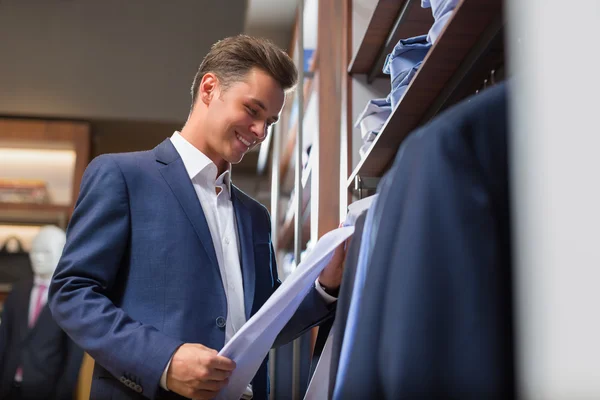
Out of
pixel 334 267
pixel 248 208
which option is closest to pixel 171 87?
pixel 248 208

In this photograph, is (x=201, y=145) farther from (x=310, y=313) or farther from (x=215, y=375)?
(x=215, y=375)

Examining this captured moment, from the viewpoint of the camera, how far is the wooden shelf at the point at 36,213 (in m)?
4.29

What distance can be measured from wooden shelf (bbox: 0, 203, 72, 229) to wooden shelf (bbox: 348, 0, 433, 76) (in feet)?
9.80

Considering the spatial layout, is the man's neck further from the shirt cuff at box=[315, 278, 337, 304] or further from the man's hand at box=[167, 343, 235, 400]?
the man's hand at box=[167, 343, 235, 400]

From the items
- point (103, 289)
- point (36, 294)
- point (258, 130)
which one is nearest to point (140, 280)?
point (103, 289)

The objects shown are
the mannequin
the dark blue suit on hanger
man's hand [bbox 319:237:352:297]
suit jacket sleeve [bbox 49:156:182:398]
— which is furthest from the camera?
the mannequin

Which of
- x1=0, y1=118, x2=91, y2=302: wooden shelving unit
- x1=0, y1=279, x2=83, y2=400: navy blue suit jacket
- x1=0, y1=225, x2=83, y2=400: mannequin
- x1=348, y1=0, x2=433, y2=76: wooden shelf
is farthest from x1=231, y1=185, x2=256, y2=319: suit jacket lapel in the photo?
x1=0, y1=118, x2=91, y2=302: wooden shelving unit

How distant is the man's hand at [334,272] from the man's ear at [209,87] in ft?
1.65

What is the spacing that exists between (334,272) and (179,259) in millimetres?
295

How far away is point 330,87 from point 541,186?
1659 mm

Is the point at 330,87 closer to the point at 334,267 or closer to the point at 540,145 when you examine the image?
the point at 334,267

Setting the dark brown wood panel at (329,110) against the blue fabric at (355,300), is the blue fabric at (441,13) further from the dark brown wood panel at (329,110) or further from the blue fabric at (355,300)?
the dark brown wood panel at (329,110)

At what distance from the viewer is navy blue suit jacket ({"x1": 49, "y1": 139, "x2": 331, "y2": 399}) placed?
3.74 feet

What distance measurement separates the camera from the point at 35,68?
4340 millimetres
